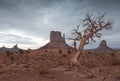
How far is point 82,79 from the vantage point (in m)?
16.6

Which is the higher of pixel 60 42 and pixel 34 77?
pixel 60 42

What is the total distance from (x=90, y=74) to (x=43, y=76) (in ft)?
11.9

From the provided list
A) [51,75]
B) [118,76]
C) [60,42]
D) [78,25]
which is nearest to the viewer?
[118,76]

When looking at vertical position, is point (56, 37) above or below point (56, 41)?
above

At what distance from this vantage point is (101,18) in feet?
76.1

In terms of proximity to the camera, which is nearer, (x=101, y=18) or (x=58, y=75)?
(x=58, y=75)

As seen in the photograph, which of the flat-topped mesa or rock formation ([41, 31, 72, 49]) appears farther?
the flat-topped mesa

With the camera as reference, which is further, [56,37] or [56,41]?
[56,37]

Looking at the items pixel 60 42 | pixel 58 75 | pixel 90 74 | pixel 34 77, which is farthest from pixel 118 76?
pixel 60 42

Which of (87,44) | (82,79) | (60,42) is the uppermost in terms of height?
(60,42)

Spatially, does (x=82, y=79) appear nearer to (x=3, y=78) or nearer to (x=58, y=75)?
(x=58, y=75)

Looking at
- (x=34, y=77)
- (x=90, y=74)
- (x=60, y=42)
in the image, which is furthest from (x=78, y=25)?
(x=60, y=42)

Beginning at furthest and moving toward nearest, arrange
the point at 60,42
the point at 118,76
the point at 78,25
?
the point at 60,42, the point at 78,25, the point at 118,76

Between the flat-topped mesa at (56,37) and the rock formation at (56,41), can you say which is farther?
the flat-topped mesa at (56,37)
